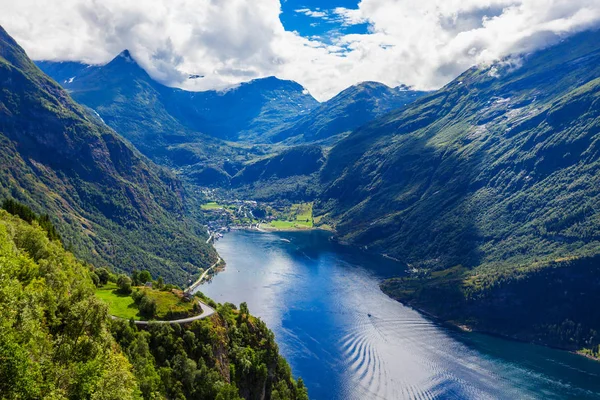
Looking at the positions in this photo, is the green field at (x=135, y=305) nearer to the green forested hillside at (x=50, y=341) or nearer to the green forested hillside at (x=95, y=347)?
the green forested hillside at (x=95, y=347)

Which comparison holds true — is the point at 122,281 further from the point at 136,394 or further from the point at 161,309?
the point at 136,394

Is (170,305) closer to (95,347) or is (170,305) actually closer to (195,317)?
(195,317)

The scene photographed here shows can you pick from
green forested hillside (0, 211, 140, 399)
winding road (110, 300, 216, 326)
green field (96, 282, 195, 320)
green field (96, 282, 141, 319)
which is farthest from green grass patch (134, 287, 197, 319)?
green forested hillside (0, 211, 140, 399)

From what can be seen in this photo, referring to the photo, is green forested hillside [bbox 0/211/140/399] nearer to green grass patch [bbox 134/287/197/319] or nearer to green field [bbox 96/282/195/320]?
green field [bbox 96/282/195/320]

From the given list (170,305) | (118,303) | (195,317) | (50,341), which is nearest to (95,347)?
(50,341)

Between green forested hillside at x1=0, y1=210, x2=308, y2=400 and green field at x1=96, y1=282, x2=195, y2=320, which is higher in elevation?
green field at x1=96, y1=282, x2=195, y2=320

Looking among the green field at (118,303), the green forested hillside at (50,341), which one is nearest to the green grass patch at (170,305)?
the green field at (118,303)
